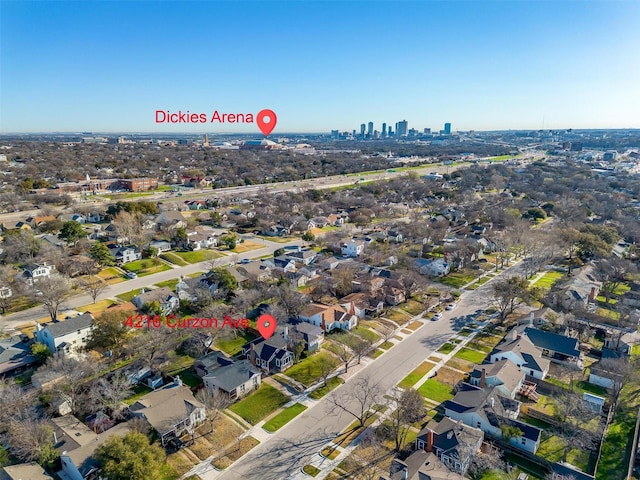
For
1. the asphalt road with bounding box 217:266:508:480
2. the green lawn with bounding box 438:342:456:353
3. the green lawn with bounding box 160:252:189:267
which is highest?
the green lawn with bounding box 160:252:189:267

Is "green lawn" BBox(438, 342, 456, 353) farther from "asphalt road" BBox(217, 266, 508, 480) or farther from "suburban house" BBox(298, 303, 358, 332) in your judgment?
"suburban house" BBox(298, 303, 358, 332)

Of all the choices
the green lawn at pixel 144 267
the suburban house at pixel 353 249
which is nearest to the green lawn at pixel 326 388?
the suburban house at pixel 353 249

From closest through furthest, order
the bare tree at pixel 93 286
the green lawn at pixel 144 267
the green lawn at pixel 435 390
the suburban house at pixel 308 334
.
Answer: the green lawn at pixel 435 390
the suburban house at pixel 308 334
the bare tree at pixel 93 286
the green lawn at pixel 144 267

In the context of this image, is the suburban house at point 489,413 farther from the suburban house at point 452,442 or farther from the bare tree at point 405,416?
the bare tree at point 405,416

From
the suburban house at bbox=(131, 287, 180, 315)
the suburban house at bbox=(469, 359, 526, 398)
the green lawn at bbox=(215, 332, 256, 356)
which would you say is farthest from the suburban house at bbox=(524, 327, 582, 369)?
the suburban house at bbox=(131, 287, 180, 315)

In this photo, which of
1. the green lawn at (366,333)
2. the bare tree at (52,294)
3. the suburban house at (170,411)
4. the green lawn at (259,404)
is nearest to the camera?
the suburban house at (170,411)

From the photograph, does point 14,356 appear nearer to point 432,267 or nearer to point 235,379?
point 235,379

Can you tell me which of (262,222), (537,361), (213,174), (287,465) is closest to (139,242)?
(262,222)

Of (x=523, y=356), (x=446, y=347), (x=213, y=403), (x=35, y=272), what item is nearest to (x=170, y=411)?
(x=213, y=403)
